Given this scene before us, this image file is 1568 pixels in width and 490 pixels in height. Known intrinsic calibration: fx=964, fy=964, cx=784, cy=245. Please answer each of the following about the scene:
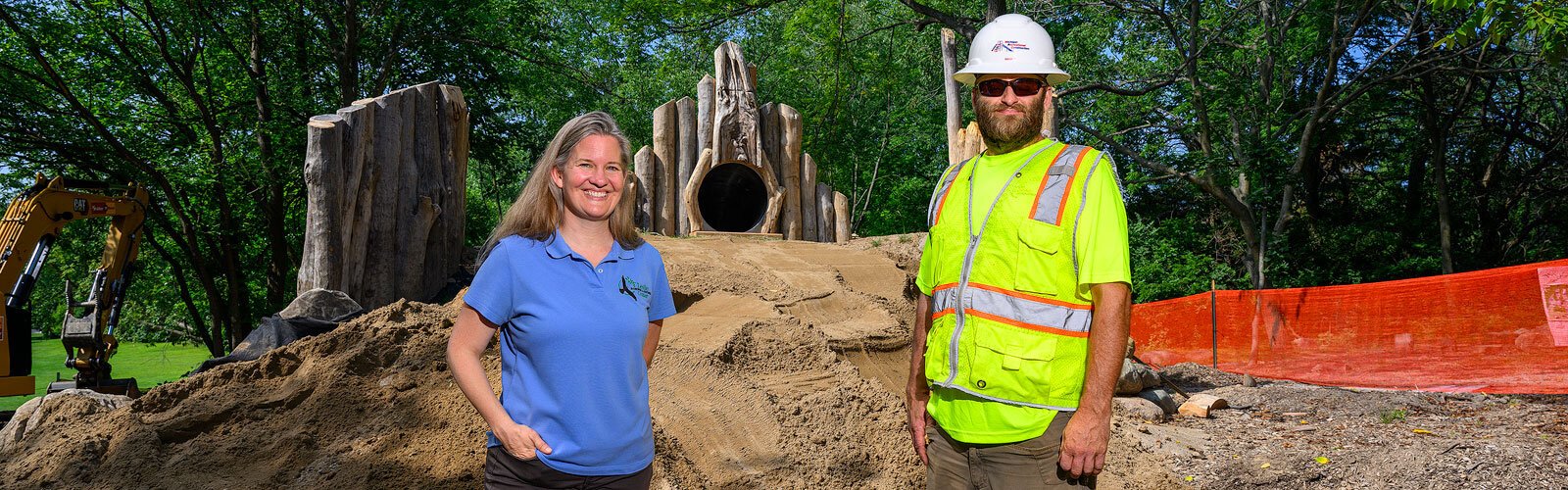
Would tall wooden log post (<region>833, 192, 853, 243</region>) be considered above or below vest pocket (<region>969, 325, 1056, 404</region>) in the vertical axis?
above

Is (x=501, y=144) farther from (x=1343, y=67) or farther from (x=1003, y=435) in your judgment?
(x=1003, y=435)

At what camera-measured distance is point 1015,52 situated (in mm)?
2391

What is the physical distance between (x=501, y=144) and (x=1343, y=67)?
15.0 metres

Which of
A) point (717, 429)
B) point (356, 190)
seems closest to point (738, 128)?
point (356, 190)

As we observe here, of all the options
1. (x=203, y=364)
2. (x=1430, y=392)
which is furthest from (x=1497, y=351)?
(x=203, y=364)

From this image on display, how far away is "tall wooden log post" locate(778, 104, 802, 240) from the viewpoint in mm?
13391

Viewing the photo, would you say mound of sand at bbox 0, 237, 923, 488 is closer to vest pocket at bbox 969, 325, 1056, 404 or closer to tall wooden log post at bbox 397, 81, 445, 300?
tall wooden log post at bbox 397, 81, 445, 300

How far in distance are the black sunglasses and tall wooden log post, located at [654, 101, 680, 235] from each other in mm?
10608

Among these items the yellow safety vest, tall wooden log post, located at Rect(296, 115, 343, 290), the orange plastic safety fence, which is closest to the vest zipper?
the yellow safety vest

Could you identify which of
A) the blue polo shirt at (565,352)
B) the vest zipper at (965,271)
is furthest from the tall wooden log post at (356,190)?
the vest zipper at (965,271)

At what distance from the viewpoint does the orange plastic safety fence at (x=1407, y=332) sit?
7.75 m

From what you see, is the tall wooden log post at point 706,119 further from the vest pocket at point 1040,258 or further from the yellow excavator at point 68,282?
the vest pocket at point 1040,258

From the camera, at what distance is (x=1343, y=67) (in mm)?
16875

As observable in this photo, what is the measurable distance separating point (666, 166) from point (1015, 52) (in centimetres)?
1081
